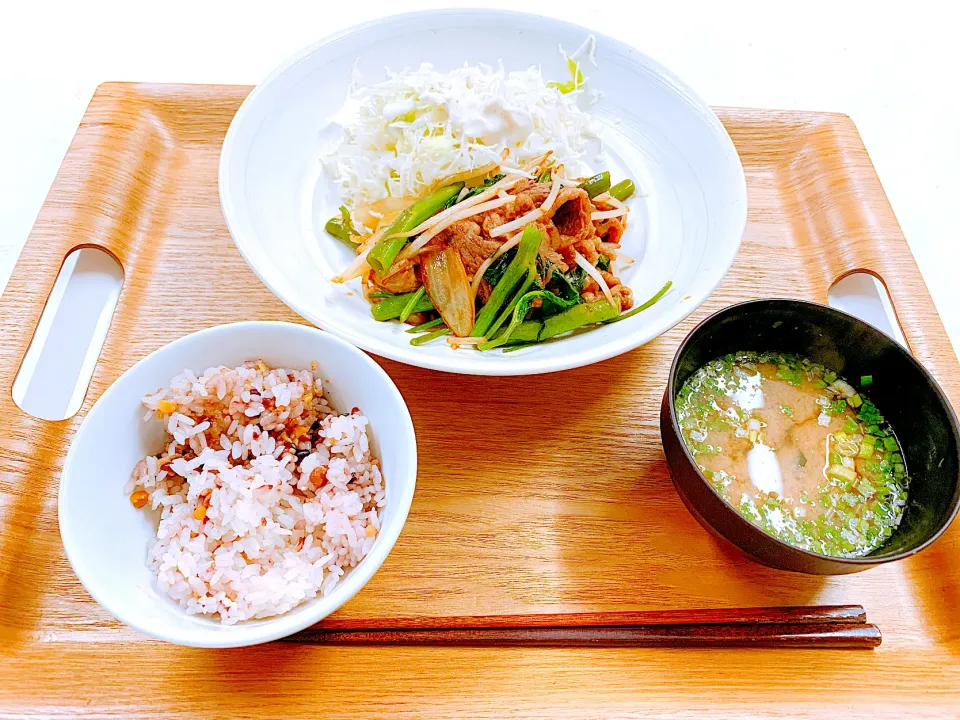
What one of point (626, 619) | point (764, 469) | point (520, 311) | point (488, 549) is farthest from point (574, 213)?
point (626, 619)

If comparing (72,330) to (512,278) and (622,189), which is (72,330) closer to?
(512,278)

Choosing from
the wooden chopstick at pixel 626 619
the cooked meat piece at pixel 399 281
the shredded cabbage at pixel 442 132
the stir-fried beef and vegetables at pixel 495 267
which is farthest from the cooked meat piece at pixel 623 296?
the wooden chopstick at pixel 626 619

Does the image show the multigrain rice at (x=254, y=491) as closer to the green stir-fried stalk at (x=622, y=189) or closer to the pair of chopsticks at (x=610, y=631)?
the pair of chopsticks at (x=610, y=631)

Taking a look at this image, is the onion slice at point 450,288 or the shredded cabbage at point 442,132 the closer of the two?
the onion slice at point 450,288

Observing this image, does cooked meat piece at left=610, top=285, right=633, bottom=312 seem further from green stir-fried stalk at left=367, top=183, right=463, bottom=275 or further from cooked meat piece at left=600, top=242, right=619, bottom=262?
green stir-fried stalk at left=367, top=183, right=463, bottom=275

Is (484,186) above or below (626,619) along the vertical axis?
above

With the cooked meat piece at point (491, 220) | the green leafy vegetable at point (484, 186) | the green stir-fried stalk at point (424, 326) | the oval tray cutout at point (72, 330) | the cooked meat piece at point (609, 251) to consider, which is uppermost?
the green leafy vegetable at point (484, 186)

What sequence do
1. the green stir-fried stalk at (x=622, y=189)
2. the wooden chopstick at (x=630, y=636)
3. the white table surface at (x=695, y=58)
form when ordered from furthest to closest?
the white table surface at (x=695, y=58)
the green stir-fried stalk at (x=622, y=189)
the wooden chopstick at (x=630, y=636)

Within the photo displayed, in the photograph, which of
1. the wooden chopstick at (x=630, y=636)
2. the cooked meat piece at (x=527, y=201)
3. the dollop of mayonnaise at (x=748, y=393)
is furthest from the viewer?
the cooked meat piece at (x=527, y=201)
